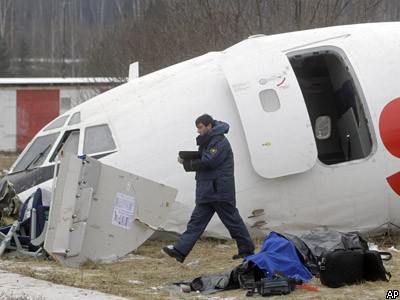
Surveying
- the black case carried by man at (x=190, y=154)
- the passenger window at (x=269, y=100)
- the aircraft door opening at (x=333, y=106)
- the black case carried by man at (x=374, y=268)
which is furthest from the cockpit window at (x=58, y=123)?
the black case carried by man at (x=374, y=268)

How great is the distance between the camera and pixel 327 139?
14.8 metres

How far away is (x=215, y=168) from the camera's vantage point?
38.2ft

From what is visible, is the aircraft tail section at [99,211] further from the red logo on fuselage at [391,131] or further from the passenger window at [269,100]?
the red logo on fuselage at [391,131]

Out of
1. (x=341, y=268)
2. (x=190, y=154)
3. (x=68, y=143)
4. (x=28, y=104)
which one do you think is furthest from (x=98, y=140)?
(x=28, y=104)

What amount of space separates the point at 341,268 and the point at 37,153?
18.4 feet

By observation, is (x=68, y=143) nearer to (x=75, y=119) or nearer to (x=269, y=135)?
→ (x=75, y=119)

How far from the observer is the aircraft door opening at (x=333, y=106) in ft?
44.1

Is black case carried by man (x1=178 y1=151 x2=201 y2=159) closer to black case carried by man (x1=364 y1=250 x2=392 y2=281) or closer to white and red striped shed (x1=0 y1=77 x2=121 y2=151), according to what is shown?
black case carried by man (x1=364 y1=250 x2=392 y2=281)

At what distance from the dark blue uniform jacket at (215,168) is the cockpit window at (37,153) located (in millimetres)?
2751

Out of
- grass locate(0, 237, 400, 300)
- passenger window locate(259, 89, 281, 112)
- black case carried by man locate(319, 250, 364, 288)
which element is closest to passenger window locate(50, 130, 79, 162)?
grass locate(0, 237, 400, 300)

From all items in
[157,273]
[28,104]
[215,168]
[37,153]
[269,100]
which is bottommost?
[157,273]

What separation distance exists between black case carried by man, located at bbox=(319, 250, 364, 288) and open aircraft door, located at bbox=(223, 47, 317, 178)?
2.76m

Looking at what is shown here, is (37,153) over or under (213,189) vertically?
over

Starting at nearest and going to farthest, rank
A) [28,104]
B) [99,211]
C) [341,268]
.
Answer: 1. [341,268]
2. [99,211]
3. [28,104]
